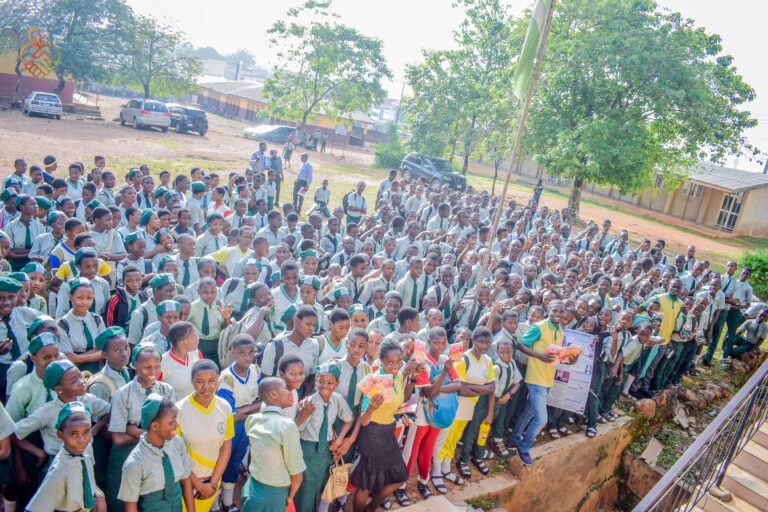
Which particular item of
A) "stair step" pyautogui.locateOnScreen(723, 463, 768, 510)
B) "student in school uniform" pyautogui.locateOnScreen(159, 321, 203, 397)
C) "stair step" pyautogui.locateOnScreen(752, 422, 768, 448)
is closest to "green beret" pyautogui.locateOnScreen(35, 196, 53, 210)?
"student in school uniform" pyautogui.locateOnScreen(159, 321, 203, 397)

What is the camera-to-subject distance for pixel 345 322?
4234mm

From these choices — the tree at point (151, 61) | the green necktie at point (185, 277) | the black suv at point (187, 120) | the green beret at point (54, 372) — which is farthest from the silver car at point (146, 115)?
the green beret at point (54, 372)

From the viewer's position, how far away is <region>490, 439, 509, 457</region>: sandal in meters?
5.74

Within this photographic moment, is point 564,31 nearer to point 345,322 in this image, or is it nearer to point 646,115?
point 646,115

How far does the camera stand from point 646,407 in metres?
7.34

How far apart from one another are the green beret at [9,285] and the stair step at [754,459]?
6.73 m

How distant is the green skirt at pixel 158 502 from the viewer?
304cm

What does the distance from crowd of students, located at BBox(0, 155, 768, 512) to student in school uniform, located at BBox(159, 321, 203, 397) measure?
0.01 meters

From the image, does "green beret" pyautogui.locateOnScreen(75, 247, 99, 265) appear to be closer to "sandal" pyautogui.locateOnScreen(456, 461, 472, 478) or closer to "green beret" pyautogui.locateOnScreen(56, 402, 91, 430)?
"green beret" pyautogui.locateOnScreen(56, 402, 91, 430)

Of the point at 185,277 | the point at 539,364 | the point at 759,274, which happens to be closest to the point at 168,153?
the point at 185,277

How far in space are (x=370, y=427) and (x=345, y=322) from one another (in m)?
0.86

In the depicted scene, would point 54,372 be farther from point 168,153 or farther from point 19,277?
point 168,153

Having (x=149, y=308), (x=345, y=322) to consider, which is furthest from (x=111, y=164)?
(x=345, y=322)

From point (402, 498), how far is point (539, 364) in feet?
6.64
